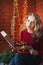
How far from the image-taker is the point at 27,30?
110 inches

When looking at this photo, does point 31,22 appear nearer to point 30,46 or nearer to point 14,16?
point 30,46

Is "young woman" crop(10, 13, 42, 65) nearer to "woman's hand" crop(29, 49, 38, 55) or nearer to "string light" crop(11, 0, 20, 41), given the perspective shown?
"woman's hand" crop(29, 49, 38, 55)

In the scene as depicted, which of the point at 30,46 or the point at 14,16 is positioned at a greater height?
the point at 14,16

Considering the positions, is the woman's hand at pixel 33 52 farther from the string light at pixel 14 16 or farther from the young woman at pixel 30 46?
the string light at pixel 14 16

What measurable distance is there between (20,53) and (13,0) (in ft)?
6.04

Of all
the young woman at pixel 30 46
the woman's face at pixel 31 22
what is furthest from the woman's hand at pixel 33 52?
the woman's face at pixel 31 22

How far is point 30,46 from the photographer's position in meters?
2.66

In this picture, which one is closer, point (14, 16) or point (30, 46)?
point (30, 46)

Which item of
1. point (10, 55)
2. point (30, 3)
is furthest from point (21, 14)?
point (10, 55)

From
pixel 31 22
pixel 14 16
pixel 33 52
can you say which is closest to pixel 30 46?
pixel 33 52

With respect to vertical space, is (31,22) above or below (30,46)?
above

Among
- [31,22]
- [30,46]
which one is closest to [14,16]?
[31,22]

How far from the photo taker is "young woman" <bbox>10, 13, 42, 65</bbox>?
2639 mm

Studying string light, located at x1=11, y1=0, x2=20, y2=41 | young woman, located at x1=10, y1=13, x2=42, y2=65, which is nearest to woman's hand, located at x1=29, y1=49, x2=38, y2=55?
young woman, located at x1=10, y1=13, x2=42, y2=65
